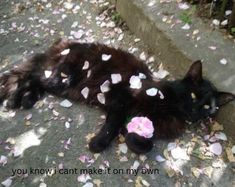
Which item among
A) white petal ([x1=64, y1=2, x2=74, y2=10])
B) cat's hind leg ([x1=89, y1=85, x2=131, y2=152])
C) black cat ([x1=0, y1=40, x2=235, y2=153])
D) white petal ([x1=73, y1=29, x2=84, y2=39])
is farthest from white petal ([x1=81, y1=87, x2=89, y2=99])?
white petal ([x1=64, y1=2, x2=74, y2=10])

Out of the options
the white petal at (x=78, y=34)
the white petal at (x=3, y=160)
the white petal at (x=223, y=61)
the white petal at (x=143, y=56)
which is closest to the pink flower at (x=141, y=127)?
the white petal at (x=223, y=61)

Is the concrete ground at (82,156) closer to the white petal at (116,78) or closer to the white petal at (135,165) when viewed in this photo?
the white petal at (135,165)

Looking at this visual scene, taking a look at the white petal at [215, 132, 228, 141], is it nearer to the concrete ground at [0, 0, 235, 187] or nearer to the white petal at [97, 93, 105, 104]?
the concrete ground at [0, 0, 235, 187]

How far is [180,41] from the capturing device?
3744mm

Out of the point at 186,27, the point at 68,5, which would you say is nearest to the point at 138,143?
the point at 186,27

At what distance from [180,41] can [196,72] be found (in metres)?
0.64

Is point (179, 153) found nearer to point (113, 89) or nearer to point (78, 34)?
point (113, 89)

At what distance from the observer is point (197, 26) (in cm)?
386

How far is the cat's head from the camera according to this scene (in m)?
3.14

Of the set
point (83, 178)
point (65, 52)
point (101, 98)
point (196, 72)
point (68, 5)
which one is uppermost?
point (196, 72)

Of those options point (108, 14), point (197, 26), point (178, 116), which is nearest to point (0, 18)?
point (108, 14)

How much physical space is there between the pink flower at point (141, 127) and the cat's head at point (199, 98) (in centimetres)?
33

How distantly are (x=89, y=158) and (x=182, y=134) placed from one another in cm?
81

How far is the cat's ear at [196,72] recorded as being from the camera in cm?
317
